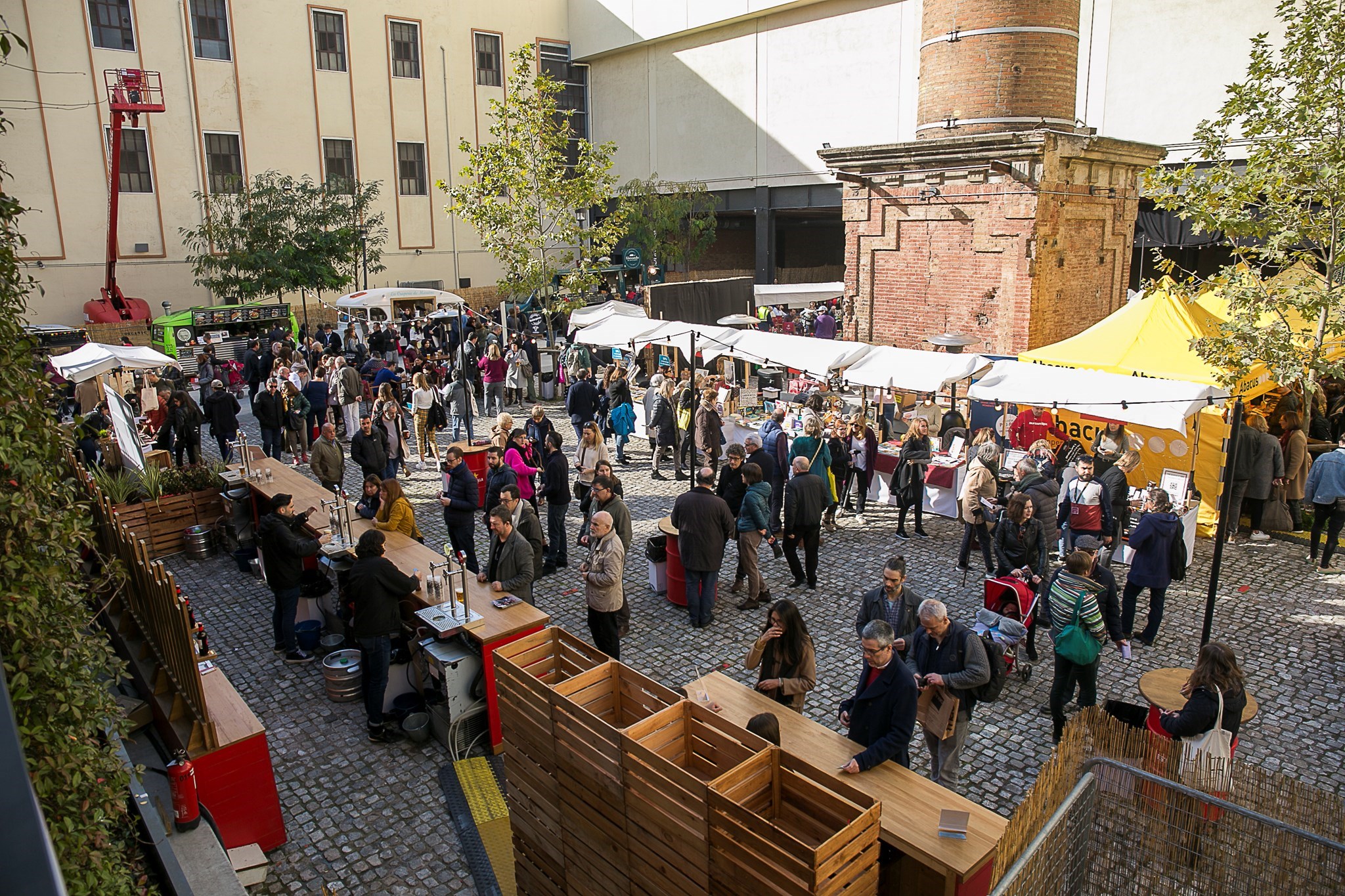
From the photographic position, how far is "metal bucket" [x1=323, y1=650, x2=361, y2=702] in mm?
7887

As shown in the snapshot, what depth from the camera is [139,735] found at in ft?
21.7

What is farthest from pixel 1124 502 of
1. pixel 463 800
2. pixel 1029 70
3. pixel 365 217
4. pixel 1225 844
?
pixel 365 217

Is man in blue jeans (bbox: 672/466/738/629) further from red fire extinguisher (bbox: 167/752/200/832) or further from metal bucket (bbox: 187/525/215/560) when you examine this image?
metal bucket (bbox: 187/525/215/560)

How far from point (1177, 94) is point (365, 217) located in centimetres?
3012

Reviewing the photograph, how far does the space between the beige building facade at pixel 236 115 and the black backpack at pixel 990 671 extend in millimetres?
29792

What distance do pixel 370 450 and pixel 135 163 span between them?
26.9 meters

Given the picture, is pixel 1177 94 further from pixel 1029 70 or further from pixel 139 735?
pixel 139 735

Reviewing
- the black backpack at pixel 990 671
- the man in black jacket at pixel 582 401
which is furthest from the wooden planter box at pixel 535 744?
the man in black jacket at pixel 582 401

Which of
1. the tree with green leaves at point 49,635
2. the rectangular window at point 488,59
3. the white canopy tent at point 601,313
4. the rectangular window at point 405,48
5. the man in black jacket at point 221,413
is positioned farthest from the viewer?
the rectangular window at point 488,59

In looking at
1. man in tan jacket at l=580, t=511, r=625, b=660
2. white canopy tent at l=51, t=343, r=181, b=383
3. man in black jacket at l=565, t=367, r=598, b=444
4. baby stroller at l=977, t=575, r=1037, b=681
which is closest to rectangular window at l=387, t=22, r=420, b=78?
white canopy tent at l=51, t=343, r=181, b=383

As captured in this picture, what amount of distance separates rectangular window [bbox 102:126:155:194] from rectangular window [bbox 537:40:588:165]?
1808 centimetres

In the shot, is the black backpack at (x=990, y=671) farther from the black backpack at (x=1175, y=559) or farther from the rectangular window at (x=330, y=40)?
the rectangular window at (x=330, y=40)

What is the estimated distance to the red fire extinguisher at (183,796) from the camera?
210 inches

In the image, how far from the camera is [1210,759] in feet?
15.8
